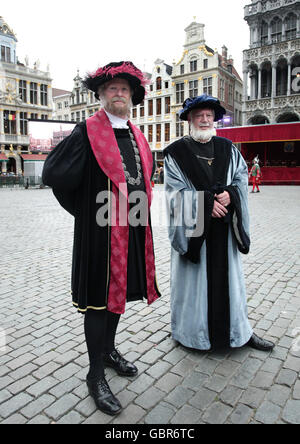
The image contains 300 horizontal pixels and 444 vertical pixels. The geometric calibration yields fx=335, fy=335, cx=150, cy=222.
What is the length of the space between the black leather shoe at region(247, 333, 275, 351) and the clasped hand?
1.09m

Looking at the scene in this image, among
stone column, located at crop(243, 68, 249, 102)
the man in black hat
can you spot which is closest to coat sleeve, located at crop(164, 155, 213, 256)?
the man in black hat

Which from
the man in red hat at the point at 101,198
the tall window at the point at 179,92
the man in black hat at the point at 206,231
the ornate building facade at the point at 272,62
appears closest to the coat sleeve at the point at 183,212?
the man in black hat at the point at 206,231

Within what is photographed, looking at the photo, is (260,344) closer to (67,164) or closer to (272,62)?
(67,164)

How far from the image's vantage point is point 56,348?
2781 mm

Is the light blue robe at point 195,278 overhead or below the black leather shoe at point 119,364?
overhead

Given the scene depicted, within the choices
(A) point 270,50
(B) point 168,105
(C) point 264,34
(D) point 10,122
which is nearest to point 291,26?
(C) point 264,34

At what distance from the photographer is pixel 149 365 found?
100 inches

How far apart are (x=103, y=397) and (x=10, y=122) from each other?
48.3 meters

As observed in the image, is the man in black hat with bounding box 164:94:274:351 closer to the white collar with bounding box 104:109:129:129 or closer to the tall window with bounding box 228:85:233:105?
the white collar with bounding box 104:109:129:129

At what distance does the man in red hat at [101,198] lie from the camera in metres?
1.99

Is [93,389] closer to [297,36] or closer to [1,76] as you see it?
[297,36]

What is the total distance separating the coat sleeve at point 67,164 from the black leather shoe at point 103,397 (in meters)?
1.25

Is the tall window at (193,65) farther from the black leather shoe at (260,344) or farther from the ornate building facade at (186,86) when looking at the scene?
the black leather shoe at (260,344)
